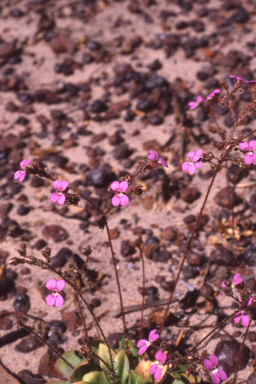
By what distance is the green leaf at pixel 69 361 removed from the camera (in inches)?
118


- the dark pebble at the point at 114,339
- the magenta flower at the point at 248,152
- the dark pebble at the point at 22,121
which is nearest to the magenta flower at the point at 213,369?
the dark pebble at the point at 114,339

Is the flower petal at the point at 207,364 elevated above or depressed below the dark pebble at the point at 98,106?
above

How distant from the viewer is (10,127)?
529cm

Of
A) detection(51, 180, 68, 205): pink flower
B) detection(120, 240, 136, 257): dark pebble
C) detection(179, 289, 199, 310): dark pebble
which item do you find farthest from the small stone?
detection(51, 180, 68, 205): pink flower

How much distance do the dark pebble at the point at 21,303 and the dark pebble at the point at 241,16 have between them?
16.2 ft

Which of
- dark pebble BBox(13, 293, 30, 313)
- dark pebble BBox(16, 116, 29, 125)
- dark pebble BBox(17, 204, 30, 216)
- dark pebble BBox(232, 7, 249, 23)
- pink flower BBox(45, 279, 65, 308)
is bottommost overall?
dark pebble BBox(13, 293, 30, 313)

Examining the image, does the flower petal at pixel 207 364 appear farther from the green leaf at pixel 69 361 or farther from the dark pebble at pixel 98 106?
the dark pebble at pixel 98 106

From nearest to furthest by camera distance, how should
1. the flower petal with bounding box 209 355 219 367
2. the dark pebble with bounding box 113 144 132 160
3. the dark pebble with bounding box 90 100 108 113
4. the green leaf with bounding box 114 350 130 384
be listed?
1. the flower petal with bounding box 209 355 219 367
2. the green leaf with bounding box 114 350 130 384
3. the dark pebble with bounding box 113 144 132 160
4. the dark pebble with bounding box 90 100 108 113

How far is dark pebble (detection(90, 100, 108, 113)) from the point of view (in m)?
5.25

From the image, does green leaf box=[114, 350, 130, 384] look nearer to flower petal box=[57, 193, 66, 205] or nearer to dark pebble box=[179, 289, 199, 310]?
dark pebble box=[179, 289, 199, 310]

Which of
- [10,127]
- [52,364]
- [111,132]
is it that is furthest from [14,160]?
[52,364]

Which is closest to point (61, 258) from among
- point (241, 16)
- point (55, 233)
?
point (55, 233)

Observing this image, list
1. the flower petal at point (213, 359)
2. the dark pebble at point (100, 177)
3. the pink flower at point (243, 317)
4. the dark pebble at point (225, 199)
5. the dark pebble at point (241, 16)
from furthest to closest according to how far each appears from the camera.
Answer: the dark pebble at point (241, 16), the dark pebble at point (100, 177), the dark pebble at point (225, 199), the pink flower at point (243, 317), the flower petal at point (213, 359)

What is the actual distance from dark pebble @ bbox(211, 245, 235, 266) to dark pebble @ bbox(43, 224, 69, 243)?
151 cm
